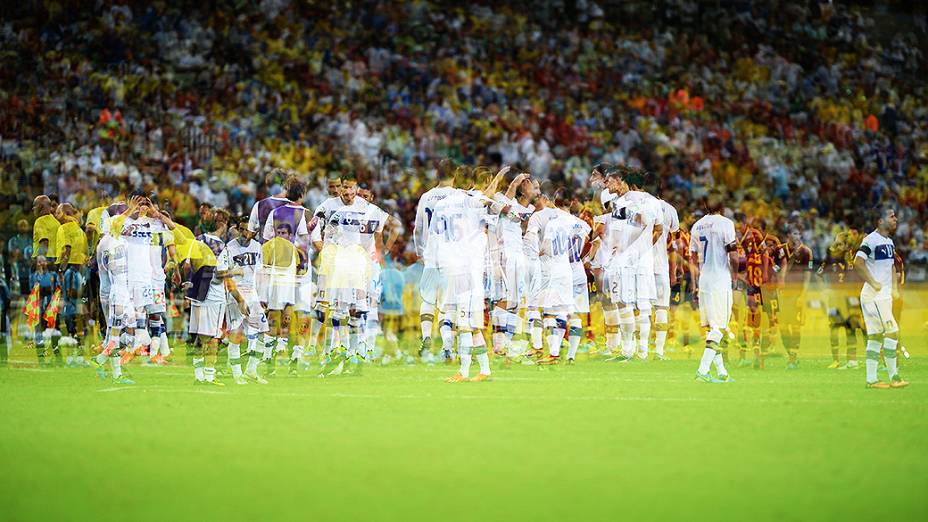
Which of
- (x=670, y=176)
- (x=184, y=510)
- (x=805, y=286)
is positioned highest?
(x=670, y=176)

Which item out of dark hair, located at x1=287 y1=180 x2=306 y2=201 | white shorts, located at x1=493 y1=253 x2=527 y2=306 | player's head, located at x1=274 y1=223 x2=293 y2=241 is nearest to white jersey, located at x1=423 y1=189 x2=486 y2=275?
dark hair, located at x1=287 y1=180 x2=306 y2=201

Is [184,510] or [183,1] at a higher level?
[183,1]

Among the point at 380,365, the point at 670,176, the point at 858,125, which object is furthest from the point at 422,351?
the point at 858,125

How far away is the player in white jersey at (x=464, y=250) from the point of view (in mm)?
13953

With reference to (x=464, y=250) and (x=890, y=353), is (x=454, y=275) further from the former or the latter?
(x=890, y=353)

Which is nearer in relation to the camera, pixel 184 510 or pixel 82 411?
pixel 184 510

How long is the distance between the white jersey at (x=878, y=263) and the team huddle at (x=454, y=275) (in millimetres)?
19

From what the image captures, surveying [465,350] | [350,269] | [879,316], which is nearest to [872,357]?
[879,316]

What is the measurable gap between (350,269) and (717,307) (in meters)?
4.38

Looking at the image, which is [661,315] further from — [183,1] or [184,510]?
[183,1]

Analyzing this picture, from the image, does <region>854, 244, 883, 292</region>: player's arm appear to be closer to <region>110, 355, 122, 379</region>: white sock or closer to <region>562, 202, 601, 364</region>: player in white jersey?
<region>562, 202, 601, 364</region>: player in white jersey

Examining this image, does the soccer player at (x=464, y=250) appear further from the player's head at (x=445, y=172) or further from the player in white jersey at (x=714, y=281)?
the player in white jersey at (x=714, y=281)

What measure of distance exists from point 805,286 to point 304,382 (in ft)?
26.2

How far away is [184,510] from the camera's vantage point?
703 centimetres
